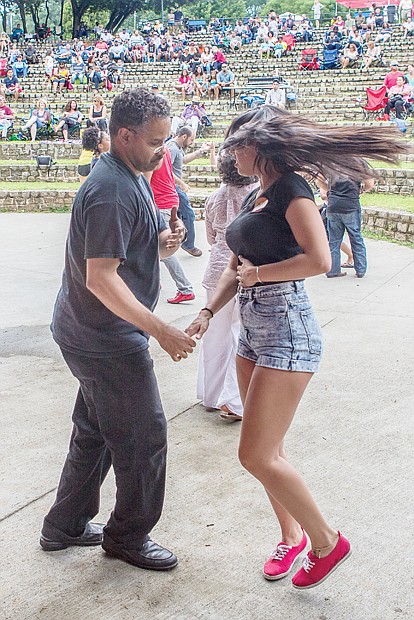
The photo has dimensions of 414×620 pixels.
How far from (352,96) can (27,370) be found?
21.9 m

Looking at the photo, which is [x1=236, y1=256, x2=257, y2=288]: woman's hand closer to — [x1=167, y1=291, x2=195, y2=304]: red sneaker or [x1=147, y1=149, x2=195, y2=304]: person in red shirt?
[x1=147, y1=149, x2=195, y2=304]: person in red shirt

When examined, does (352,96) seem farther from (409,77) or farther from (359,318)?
(359,318)

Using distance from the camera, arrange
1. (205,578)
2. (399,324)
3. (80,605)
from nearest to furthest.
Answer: (80,605), (205,578), (399,324)

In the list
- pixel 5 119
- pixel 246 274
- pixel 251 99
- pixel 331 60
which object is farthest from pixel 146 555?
pixel 331 60

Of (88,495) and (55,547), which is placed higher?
(88,495)

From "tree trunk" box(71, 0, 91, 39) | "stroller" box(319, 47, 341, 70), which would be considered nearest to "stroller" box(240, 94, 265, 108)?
"stroller" box(319, 47, 341, 70)

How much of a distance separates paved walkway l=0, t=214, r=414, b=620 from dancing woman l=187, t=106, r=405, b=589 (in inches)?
8.8

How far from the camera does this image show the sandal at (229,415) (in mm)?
4707

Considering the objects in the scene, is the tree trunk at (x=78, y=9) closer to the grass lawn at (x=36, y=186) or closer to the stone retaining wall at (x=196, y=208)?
the grass lawn at (x=36, y=186)

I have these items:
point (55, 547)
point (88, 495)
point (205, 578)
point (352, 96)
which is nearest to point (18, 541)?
point (55, 547)

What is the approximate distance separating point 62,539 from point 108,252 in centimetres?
129

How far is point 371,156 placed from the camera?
288 centimetres

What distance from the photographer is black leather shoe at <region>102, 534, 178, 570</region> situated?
3.04m

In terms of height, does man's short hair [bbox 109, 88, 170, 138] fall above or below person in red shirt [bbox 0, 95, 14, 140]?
above
